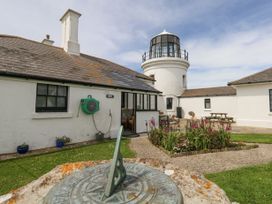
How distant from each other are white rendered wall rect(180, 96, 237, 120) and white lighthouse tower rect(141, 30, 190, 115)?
1.49 metres

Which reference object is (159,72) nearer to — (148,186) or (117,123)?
(117,123)

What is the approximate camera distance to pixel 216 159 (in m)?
6.07

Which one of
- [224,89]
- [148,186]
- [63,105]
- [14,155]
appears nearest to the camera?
[148,186]

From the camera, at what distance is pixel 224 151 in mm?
7141

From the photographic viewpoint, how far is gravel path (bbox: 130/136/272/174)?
536 centimetres

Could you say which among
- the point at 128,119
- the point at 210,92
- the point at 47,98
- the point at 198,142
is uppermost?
the point at 210,92

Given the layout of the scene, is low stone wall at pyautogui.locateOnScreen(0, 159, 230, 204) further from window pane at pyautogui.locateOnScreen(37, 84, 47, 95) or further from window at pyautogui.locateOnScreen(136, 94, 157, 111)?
window at pyautogui.locateOnScreen(136, 94, 157, 111)

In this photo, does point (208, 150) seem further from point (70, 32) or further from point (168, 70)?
point (168, 70)

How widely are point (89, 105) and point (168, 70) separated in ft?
59.9

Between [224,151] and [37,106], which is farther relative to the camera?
[37,106]

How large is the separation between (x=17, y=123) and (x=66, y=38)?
839 centimetres

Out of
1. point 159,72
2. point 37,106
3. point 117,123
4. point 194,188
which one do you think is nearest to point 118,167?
point 194,188

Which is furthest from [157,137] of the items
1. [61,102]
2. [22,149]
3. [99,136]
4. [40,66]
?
[40,66]

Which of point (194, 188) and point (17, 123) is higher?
point (17, 123)
